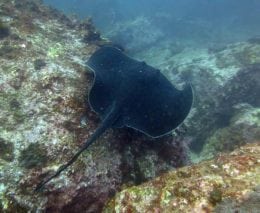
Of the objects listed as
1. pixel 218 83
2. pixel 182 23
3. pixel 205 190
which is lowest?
pixel 182 23

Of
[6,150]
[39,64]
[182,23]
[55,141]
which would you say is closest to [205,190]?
[55,141]

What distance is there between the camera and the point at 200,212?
111 inches

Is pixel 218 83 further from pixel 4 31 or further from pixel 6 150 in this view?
pixel 6 150

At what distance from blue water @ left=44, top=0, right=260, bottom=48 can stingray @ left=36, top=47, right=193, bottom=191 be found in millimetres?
15540

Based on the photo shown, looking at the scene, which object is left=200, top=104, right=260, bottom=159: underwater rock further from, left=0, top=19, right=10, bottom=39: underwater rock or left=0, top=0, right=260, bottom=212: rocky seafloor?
left=0, top=19, right=10, bottom=39: underwater rock

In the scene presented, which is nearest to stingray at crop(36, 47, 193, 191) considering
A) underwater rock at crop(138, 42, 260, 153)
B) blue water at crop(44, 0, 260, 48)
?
underwater rock at crop(138, 42, 260, 153)

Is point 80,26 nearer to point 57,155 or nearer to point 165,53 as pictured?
point 57,155

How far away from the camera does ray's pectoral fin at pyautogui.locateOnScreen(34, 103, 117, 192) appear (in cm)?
367

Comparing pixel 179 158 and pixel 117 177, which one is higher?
pixel 117 177

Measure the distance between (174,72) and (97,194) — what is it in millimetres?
9769

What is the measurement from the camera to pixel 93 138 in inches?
151

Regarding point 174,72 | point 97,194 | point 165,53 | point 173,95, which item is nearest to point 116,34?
point 165,53

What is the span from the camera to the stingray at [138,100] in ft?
15.5

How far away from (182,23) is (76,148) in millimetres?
27834
